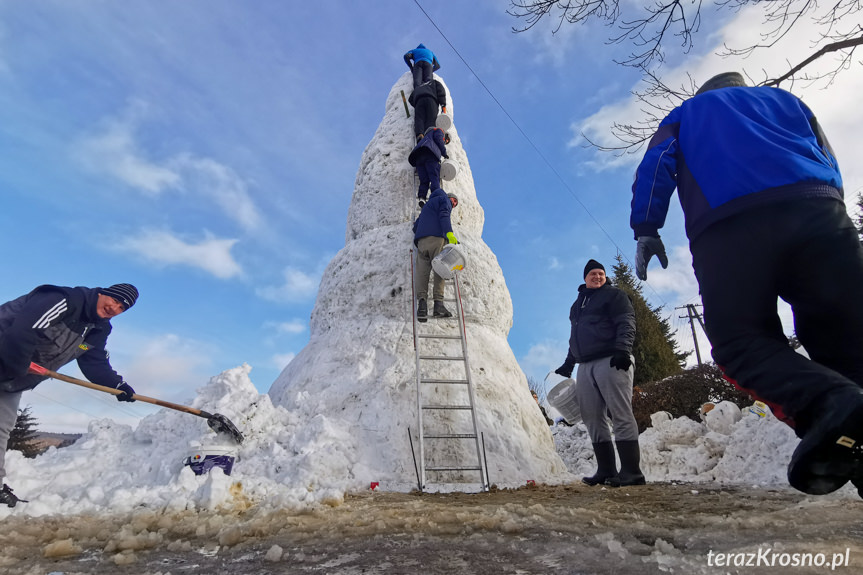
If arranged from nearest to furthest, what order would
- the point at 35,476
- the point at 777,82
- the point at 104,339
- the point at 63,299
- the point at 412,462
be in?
the point at 63,299 < the point at 35,476 < the point at 104,339 < the point at 412,462 < the point at 777,82

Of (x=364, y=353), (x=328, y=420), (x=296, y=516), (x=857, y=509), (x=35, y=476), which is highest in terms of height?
(x=364, y=353)

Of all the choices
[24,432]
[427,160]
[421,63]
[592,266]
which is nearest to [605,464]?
[592,266]

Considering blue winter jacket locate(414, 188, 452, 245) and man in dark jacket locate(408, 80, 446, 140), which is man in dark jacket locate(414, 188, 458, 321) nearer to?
blue winter jacket locate(414, 188, 452, 245)

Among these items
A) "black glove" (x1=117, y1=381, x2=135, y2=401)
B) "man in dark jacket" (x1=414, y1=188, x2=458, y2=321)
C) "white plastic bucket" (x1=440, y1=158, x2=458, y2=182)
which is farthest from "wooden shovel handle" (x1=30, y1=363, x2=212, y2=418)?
"white plastic bucket" (x1=440, y1=158, x2=458, y2=182)

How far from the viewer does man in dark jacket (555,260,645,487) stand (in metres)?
4.06

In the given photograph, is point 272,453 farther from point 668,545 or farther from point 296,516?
point 668,545

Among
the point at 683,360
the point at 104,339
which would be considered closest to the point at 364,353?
the point at 104,339

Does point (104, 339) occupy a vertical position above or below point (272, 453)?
above

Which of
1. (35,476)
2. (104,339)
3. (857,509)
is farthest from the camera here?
(104,339)

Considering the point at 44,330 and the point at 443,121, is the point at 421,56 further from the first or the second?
the point at 44,330

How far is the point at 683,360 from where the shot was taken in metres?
23.2

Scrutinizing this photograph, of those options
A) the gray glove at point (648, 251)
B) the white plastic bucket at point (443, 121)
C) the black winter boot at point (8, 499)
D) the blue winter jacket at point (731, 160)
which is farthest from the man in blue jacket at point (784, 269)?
the white plastic bucket at point (443, 121)

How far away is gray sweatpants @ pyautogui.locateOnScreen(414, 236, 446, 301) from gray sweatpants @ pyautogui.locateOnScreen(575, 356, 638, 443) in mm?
1913

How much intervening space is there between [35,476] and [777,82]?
801cm
